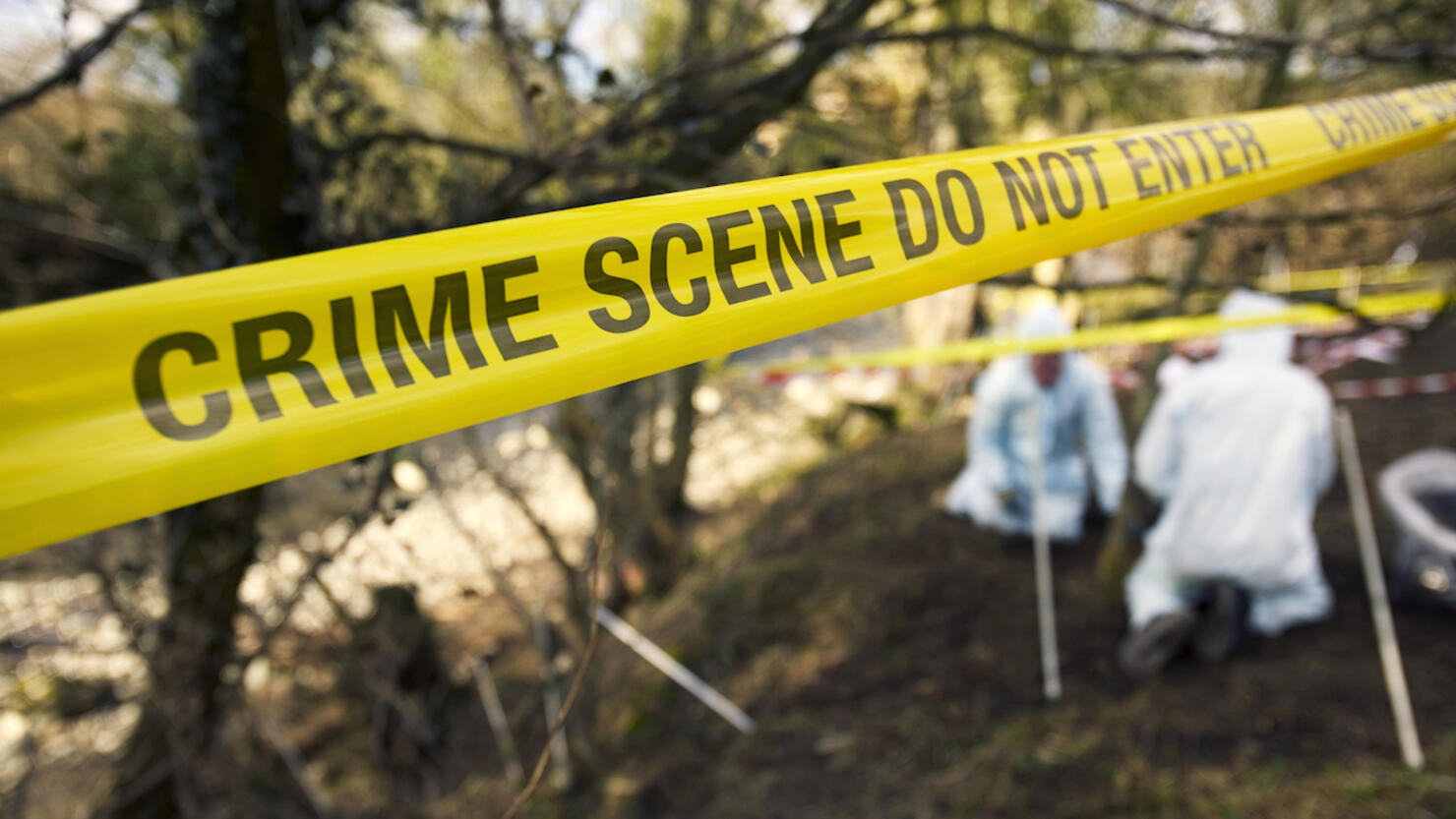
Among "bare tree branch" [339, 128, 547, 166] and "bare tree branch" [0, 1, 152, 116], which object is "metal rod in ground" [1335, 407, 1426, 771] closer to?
"bare tree branch" [339, 128, 547, 166]

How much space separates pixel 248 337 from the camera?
897 millimetres

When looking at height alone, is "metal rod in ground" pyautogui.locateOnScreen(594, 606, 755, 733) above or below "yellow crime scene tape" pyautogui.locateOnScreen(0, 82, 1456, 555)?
below

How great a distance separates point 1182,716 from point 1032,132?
21.4 feet

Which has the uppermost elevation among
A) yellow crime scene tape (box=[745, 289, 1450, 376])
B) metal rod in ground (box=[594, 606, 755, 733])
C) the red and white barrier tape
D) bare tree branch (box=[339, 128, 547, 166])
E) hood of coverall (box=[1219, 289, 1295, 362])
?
bare tree branch (box=[339, 128, 547, 166])

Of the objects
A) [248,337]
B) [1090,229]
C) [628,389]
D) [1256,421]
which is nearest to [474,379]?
[248,337]

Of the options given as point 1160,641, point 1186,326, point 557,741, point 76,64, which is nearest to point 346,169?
point 76,64

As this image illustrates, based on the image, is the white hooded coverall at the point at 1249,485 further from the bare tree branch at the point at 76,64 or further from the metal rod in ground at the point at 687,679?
the bare tree branch at the point at 76,64

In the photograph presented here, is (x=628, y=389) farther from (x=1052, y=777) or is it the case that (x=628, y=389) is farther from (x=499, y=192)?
(x=1052, y=777)

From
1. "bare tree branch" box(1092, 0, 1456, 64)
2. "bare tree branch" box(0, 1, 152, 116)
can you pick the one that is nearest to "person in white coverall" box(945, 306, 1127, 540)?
"bare tree branch" box(1092, 0, 1456, 64)

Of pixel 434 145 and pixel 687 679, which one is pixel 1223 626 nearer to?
pixel 687 679

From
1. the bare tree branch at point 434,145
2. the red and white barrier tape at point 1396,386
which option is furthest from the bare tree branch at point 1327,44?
the red and white barrier tape at point 1396,386

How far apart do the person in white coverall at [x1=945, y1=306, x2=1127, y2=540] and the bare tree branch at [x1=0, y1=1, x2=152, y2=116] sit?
4423 millimetres

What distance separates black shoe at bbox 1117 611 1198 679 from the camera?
10.5ft

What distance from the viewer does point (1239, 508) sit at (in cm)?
322
